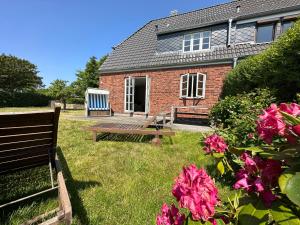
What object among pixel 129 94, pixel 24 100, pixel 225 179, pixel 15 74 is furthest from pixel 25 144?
pixel 15 74

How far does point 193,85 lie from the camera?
12.4 m

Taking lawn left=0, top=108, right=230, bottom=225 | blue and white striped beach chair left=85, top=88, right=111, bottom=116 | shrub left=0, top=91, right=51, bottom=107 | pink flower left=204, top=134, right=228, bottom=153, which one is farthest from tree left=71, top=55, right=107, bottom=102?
pink flower left=204, top=134, right=228, bottom=153

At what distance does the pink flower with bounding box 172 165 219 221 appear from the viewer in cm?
82

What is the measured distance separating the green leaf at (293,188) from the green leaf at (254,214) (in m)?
0.15

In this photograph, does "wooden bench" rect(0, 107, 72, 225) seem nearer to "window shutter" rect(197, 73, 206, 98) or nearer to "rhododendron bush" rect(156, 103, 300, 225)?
"rhododendron bush" rect(156, 103, 300, 225)

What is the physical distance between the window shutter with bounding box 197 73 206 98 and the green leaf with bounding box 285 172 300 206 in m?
11.7

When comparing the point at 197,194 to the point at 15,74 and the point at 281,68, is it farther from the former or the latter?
the point at 15,74

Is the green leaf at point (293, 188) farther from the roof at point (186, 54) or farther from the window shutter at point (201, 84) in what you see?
the window shutter at point (201, 84)

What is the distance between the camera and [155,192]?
3.15m

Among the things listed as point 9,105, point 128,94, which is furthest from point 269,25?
point 9,105

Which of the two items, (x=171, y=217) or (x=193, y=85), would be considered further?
(x=193, y=85)

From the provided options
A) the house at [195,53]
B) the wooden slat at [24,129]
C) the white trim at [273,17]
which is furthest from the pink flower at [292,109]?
the white trim at [273,17]

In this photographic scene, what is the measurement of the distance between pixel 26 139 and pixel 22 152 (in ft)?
0.65

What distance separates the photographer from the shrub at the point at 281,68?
5.02 meters
